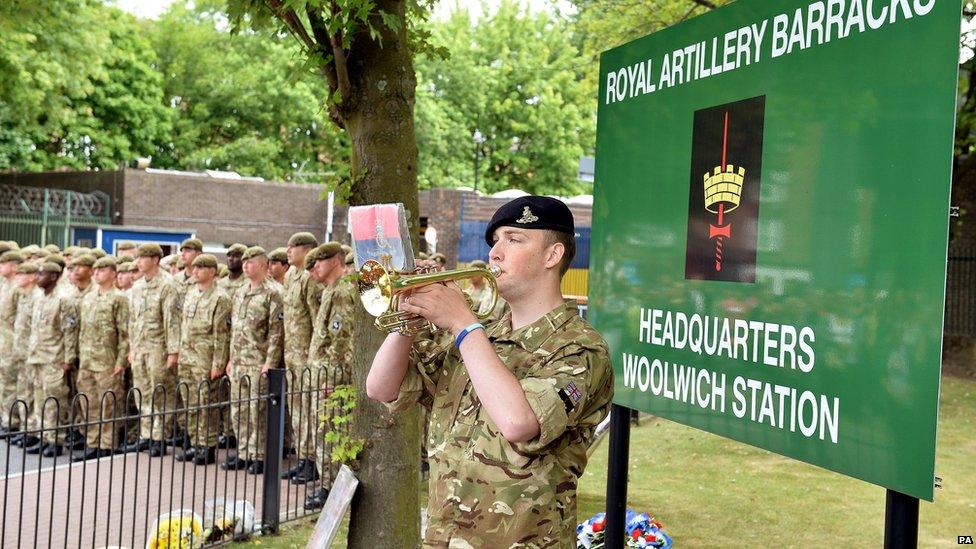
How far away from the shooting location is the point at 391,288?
280 centimetres

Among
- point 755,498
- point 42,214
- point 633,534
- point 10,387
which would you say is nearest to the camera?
point 633,534

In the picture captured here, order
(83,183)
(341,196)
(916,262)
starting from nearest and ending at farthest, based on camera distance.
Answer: (916,262) → (341,196) → (83,183)

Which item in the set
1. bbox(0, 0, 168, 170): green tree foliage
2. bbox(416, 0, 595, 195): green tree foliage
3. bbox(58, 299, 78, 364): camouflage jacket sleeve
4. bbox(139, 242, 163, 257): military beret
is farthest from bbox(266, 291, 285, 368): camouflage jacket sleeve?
bbox(416, 0, 595, 195): green tree foliage

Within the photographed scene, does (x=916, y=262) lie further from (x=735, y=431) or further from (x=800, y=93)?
(x=735, y=431)

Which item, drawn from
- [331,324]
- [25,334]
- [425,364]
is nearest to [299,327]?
[331,324]

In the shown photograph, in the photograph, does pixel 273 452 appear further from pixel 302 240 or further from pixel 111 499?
pixel 302 240

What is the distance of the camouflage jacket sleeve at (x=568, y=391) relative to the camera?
277 cm

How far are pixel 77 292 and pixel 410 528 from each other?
25.2 feet

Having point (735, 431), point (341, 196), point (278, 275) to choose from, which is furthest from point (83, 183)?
point (735, 431)

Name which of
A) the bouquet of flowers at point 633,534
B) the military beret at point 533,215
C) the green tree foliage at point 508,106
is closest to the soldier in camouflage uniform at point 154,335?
the bouquet of flowers at point 633,534

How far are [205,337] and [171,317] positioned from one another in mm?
584

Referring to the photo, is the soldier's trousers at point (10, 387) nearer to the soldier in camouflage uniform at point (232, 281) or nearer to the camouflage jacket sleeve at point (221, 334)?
the soldier in camouflage uniform at point (232, 281)

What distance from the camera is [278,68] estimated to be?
3856 centimetres

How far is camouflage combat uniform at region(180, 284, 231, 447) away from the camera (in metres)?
10.7
